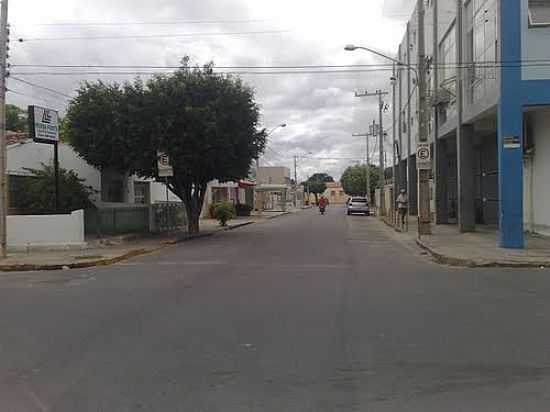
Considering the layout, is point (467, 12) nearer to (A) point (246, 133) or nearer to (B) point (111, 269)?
(A) point (246, 133)

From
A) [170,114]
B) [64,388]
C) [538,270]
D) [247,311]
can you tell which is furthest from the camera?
[170,114]

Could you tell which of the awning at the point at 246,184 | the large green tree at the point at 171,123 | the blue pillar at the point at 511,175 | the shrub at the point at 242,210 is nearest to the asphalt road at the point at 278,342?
the blue pillar at the point at 511,175

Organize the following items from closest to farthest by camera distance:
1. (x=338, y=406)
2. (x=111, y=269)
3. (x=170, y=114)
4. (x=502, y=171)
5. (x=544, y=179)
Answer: (x=338, y=406) → (x=111, y=269) → (x=502, y=171) → (x=544, y=179) → (x=170, y=114)

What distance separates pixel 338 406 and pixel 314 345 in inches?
94.3

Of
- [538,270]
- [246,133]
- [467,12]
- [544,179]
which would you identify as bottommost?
[538,270]

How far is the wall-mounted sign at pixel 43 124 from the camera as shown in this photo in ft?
78.3

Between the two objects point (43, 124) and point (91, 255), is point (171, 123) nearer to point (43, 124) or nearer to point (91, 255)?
point (43, 124)

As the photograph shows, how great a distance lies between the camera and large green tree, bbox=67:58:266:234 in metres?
28.3

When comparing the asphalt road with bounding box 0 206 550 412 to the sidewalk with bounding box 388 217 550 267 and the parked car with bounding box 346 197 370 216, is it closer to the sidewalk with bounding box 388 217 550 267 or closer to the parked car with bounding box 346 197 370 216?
the sidewalk with bounding box 388 217 550 267

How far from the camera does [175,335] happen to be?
8.91 metres

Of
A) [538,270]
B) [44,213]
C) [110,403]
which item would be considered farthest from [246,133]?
[110,403]

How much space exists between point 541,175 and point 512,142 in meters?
5.67

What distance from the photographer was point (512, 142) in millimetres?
21156

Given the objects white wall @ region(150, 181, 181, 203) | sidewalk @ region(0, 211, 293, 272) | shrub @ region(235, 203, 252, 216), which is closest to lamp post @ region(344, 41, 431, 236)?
sidewalk @ region(0, 211, 293, 272)
